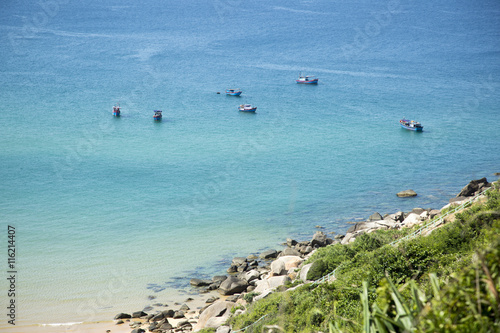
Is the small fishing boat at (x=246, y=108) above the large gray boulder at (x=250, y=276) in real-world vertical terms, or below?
above

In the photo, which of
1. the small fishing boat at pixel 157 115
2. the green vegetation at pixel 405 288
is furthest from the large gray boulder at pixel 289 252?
the small fishing boat at pixel 157 115

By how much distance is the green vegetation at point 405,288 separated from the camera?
23.1 feet

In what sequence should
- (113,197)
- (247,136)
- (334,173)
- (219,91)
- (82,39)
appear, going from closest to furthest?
(113,197)
(334,173)
(247,136)
(219,91)
(82,39)

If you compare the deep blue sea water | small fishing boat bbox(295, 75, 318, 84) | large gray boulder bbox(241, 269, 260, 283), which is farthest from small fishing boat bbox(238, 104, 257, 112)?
large gray boulder bbox(241, 269, 260, 283)

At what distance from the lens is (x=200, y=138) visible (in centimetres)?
6475

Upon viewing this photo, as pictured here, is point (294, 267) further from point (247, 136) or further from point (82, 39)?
point (82, 39)

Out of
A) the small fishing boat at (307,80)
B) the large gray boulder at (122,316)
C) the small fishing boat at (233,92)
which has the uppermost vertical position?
the small fishing boat at (307,80)

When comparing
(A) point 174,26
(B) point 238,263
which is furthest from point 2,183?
(A) point 174,26

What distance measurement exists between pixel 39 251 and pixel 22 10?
11742 cm

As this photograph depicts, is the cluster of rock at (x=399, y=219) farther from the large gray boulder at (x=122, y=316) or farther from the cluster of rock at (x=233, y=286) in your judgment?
the large gray boulder at (x=122, y=316)

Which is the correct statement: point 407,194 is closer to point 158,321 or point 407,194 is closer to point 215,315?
point 215,315

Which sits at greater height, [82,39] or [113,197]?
[82,39]

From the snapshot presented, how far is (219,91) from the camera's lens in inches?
3339

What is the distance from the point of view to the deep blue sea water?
36531 mm
